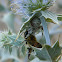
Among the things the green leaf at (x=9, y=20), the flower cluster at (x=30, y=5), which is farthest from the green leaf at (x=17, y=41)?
the green leaf at (x=9, y=20)

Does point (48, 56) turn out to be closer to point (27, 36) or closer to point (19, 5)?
point (27, 36)

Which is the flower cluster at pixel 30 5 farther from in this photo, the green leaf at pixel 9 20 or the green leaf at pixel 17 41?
the green leaf at pixel 9 20

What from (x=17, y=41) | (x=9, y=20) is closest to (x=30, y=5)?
(x=17, y=41)

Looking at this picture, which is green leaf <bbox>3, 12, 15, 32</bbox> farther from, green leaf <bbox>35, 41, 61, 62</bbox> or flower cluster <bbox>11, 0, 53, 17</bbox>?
green leaf <bbox>35, 41, 61, 62</bbox>

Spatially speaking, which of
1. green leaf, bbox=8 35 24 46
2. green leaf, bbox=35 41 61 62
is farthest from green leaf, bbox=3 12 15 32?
green leaf, bbox=35 41 61 62

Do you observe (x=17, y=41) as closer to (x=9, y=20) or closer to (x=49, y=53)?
(x=49, y=53)

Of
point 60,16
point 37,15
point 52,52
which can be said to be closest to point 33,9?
point 37,15
